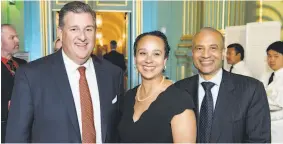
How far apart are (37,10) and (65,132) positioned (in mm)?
4812

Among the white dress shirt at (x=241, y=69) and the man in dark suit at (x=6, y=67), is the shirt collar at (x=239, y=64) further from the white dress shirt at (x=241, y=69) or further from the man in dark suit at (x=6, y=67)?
the man in dark suit at (x=6, y=67)

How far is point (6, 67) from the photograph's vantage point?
2.66 meters

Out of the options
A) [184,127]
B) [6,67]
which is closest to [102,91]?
[184,127]

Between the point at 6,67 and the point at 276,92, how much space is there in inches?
93.1

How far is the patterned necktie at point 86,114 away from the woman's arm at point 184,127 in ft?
1.32

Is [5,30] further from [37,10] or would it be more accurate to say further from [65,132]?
[37,10]

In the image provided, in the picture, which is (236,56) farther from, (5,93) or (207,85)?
(5,93)

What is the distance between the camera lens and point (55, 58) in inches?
61.9

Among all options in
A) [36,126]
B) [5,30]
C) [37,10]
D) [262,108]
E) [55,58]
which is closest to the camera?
[36,126]

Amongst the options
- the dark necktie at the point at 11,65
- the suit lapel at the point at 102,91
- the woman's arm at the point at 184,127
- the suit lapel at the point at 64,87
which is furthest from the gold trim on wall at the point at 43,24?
the woman's arm at the point at 184,127

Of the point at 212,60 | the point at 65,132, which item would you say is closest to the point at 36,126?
the point at 65,132

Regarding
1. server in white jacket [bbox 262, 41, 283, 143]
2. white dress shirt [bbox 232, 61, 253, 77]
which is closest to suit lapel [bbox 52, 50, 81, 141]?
server in white jacket [bbox 262, 41, 283, 143]

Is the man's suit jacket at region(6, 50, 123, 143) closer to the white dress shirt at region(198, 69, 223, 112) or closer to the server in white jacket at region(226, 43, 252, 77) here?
the white dress shirt at region(198, 69, 223, 112)

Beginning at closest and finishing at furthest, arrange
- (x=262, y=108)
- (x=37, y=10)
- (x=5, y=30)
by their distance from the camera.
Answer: (x=262, y=108)
(x=5, y=30)
(x=37, y=10)
